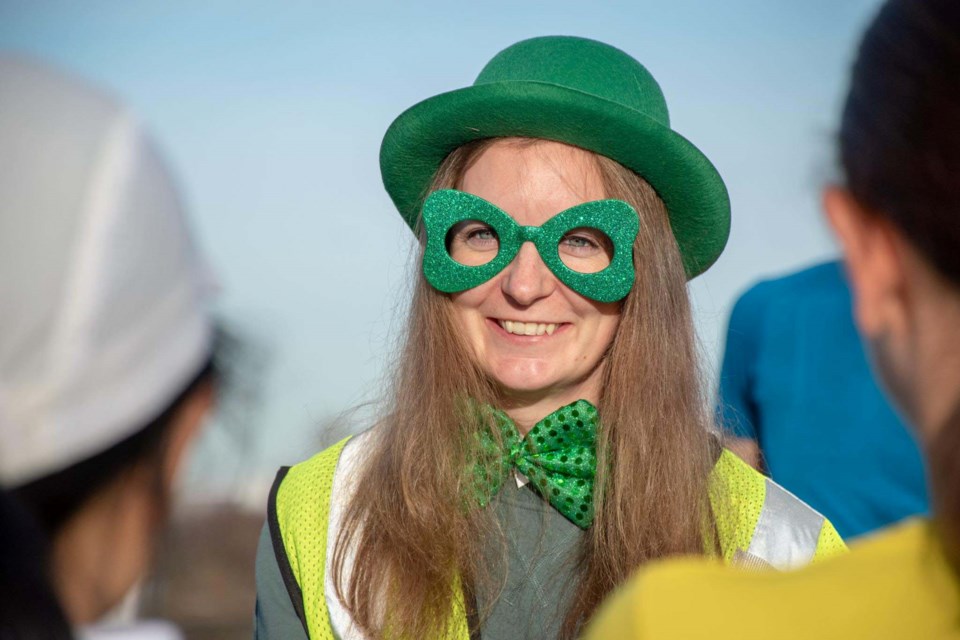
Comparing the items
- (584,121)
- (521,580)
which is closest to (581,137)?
(584,121)

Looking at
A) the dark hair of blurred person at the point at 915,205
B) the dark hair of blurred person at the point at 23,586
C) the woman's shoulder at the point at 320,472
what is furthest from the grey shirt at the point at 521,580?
the dark hair of blurred person at the point at 23,586

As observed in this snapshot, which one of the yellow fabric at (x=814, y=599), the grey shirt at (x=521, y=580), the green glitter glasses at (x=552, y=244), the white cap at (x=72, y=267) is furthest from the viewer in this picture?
the green glitter glasses at (x=552, y=244)

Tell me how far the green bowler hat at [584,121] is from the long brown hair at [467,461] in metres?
0.06

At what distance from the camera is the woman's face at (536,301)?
8.77 feet

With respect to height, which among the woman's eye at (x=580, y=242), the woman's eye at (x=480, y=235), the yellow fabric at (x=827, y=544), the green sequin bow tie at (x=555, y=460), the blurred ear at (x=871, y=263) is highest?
the blurred ear at (x=871, y=263)

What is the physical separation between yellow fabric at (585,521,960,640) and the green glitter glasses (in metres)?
1.49

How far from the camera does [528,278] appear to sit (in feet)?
8.71

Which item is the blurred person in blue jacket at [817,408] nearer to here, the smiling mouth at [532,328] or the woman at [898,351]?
the smiling mouth at [532,328]

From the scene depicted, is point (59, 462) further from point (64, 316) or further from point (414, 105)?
point (414, 105)

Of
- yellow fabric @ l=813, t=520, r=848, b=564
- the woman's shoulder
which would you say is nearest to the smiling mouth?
the woman's shoulder

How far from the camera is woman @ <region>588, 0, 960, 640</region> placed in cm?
111

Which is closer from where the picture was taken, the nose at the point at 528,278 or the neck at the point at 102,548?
the neck at the point at 102,548

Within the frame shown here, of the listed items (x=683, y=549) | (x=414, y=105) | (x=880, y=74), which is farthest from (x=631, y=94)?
(x=880, y=74)

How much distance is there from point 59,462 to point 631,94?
1920 mm
